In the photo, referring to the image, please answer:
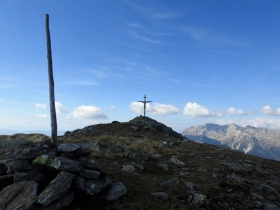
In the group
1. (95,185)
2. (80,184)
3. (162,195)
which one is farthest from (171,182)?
(80,184)

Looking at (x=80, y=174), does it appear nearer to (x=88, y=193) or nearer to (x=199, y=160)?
(x=88, y=193)

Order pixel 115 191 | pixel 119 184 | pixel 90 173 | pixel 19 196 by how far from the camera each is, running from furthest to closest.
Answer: pixel 119 184, pixel 115 191, pixel 90 173, pixel 19 196

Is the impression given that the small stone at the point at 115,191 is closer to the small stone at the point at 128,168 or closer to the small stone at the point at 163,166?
the small stone at the point at 128,168

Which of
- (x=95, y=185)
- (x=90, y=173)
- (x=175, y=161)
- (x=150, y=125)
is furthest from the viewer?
(x=150, y=125)

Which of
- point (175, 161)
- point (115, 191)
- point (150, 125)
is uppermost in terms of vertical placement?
point (150, 125)

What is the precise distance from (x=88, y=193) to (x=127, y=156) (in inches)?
356

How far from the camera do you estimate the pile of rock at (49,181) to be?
9.82 m

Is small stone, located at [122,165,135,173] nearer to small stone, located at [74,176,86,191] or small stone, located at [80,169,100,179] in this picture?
small stone, located at [80,169,100,179]

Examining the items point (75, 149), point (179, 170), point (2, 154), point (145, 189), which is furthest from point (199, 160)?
point (2, 154)

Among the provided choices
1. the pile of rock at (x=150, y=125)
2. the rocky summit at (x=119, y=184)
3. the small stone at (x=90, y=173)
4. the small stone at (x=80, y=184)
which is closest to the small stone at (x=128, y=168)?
the rocky summit at (x=119, y=184)

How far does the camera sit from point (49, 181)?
11281 millimetres

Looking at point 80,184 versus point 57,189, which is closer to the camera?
point 57,189

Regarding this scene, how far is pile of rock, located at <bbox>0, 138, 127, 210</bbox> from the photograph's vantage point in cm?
982

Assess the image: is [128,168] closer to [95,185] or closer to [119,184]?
[119,184]
